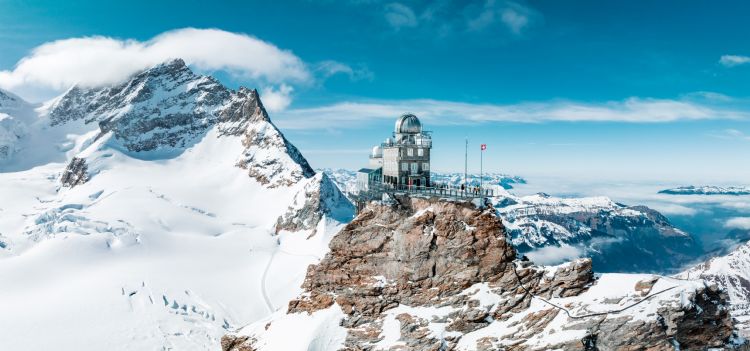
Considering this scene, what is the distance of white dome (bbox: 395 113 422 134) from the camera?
67812 millimetres

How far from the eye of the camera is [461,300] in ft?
168

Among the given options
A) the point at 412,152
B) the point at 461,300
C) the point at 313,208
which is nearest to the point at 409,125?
the point at 412,152

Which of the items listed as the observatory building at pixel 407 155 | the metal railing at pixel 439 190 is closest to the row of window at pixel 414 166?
the observatory building at pixel 407 155

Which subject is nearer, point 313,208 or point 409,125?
point 409,125

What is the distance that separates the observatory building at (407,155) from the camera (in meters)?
66.4

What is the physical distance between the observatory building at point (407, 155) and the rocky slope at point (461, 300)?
245 inches

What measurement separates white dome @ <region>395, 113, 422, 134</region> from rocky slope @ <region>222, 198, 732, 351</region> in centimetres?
1152

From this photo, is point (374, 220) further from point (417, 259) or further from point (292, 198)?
point (292, 198)

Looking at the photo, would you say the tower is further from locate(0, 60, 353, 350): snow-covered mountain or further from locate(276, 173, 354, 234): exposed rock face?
locate(276, 173, 354, 234): exposed rock face

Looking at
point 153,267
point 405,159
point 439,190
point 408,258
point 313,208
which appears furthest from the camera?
point 313,208

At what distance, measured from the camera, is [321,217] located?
174 metres

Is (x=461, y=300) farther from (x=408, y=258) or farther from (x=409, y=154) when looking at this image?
(x=409, y=154)

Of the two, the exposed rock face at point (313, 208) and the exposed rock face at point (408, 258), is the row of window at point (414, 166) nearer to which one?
the exposed rock face at point (408, 258)

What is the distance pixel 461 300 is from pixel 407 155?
2264cm
